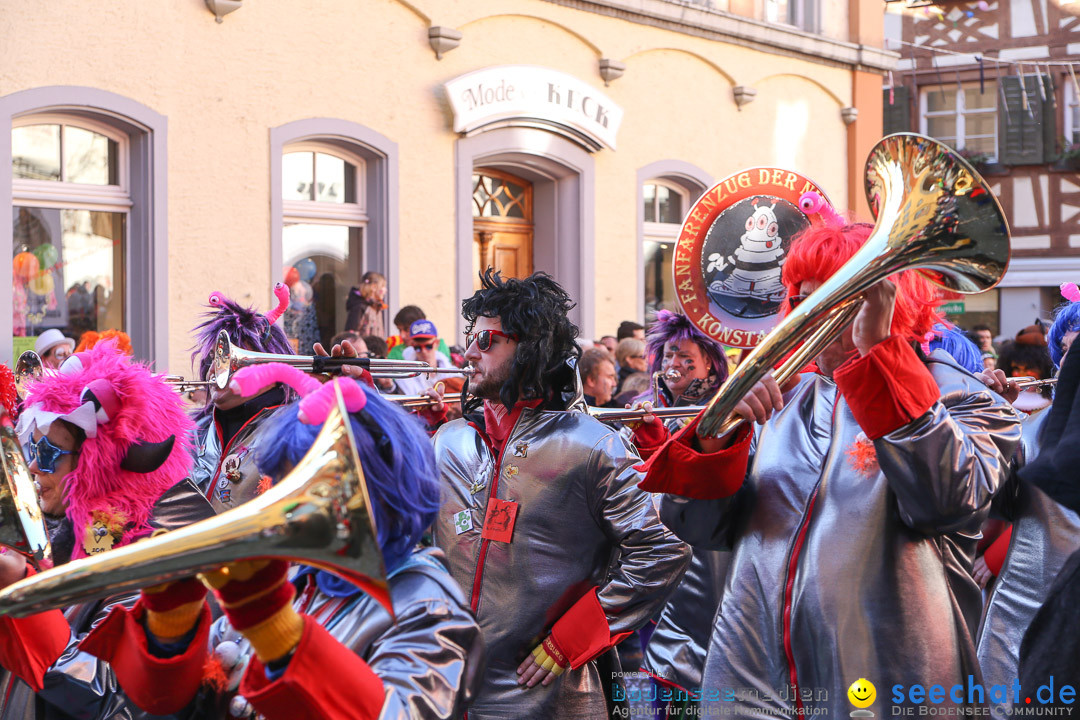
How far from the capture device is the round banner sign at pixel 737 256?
3629mm

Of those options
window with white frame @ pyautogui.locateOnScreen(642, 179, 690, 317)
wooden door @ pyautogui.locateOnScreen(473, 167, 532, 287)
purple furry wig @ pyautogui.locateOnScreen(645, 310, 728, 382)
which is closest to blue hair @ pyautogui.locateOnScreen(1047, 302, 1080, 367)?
purple furry wig @ pyautogui.locateOnScreen(645, 310, 728, 382)

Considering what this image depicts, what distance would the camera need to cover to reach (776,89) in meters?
13.1

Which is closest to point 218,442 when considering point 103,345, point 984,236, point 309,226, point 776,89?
point 103,345

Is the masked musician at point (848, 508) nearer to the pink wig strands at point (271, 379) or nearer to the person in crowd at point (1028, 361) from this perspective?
the pink wig strands at point (271, 379)

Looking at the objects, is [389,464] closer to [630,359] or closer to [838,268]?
[838,268]

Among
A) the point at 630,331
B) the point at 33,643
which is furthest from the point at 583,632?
the point at 630,331

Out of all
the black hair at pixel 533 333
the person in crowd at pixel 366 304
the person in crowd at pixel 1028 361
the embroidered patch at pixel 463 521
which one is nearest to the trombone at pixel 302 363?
the black hair at pixel 533 333

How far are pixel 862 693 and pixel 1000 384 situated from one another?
2437 mm

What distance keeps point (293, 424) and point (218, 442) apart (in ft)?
8.66

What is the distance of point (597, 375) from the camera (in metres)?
6.54

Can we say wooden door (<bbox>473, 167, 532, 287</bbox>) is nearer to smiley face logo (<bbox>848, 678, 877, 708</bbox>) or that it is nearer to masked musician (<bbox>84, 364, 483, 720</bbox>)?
smiley face logo (<bbox>848, 678, 877, 708</bbox>)

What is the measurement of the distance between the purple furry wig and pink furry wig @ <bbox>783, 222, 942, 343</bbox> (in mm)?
2285

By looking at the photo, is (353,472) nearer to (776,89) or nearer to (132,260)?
(132,260)

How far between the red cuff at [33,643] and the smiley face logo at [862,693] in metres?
1.77
